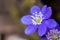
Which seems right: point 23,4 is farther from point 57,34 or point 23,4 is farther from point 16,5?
point 57,34

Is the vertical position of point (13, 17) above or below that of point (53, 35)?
above

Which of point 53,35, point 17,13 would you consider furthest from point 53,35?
point 17,13

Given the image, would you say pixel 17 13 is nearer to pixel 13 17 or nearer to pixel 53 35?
pixel 13 17

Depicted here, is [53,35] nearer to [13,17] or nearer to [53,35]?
[53,35]

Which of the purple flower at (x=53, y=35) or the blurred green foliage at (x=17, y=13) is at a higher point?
the blurred green foliage at (x=17, y=13)
